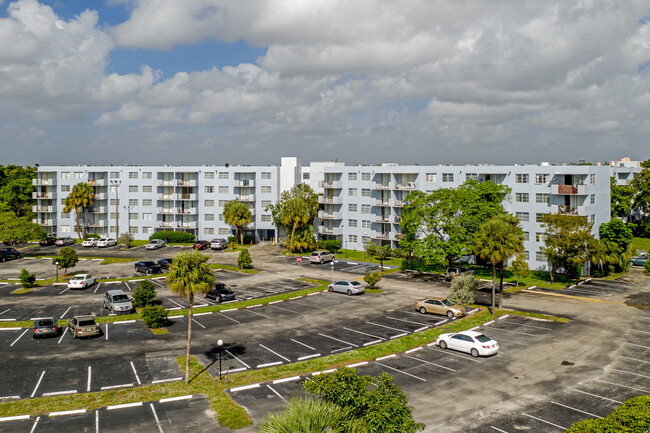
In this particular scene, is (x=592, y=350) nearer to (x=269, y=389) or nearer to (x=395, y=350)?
(x=395, y=350)

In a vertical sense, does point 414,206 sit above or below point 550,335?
above

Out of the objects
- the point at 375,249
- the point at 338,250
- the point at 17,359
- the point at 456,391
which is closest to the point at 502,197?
the point at 375,249

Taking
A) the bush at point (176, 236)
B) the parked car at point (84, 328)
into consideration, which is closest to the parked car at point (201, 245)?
the bush at point (176, 236)

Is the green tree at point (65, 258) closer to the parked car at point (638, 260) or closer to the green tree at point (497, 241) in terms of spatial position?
the green tree at point (497, 241)

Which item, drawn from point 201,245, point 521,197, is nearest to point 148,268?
point 201,245

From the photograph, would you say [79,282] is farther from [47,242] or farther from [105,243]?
[47,242]

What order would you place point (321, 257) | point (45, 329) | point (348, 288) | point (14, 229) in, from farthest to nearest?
point (14, 229), point (321, 257), point (348, 288), point (45, 329)

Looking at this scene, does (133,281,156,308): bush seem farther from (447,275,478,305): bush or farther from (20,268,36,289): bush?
(447,275,478,305): bush
